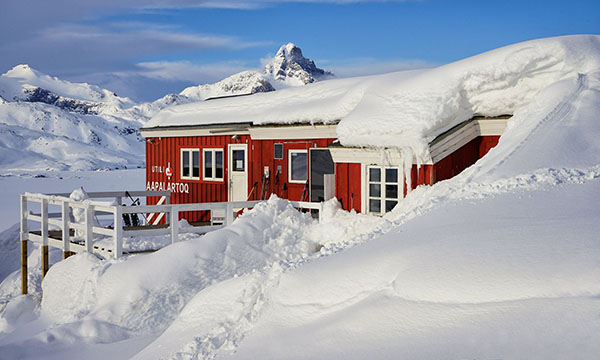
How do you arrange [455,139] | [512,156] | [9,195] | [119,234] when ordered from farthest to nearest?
[9,195]
[455,139]
[119,234]
[512,156]

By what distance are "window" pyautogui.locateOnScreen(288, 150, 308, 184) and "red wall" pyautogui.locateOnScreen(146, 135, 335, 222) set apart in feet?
0.36

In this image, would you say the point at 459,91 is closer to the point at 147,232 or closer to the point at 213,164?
the point at 147,232

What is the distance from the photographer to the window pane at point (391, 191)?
12180mm

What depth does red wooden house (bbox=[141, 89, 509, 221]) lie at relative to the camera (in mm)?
11961

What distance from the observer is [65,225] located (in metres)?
12.4

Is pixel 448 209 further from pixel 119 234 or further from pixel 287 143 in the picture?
pixel 287 143

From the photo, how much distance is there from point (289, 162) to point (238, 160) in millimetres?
2022

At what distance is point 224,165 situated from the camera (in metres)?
16.7

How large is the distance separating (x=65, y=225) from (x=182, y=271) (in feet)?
13.6

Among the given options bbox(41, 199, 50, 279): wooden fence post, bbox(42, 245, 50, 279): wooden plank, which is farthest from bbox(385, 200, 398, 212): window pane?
bbox(42, 245, 50, 279): wooden plank

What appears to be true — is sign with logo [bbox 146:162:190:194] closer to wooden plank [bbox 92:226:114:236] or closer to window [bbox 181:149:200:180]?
window [bbox 181:149:200:180]

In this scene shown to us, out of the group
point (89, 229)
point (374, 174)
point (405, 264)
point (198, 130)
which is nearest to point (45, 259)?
point (89, 229)

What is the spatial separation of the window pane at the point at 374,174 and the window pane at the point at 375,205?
0.42 metres

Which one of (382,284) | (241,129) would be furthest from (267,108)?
(382,284)
